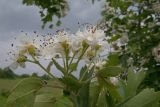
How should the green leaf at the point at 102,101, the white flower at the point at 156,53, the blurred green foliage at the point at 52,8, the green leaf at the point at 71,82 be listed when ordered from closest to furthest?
1. the green leaf at the point at 71,82
2. the green leaf at the point at 102,101
3. the white flower at the point at 156,53
4. the blurred green foliage at the point at 52,8

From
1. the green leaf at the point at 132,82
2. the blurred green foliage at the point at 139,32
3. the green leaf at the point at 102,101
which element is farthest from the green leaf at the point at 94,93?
the blurred green foliage at the point at 139,32

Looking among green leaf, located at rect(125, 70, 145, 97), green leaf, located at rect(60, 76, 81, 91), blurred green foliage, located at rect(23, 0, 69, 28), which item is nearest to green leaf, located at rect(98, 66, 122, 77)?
green leaf, located at rect(60, 76, 81, 91)

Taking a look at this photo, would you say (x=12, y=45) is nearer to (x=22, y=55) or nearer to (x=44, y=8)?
(x=22, y=55)

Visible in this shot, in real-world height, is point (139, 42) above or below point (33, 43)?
below

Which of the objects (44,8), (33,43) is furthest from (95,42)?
(44,8)

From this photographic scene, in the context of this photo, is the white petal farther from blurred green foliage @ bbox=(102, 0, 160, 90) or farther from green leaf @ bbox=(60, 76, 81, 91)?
Result: blurred green foliage @ bbox=(102, 0, 160, 90)

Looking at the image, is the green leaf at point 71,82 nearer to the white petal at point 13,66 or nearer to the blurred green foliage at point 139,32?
the white petal at point 13,66
